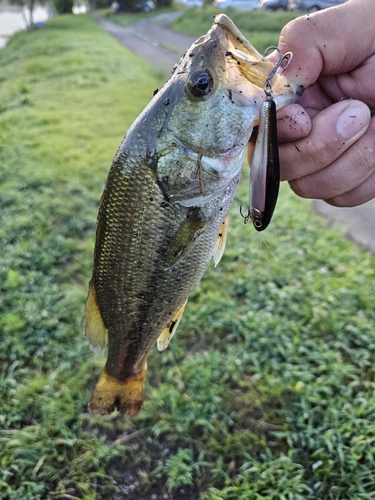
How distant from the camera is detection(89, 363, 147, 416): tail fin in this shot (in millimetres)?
2123

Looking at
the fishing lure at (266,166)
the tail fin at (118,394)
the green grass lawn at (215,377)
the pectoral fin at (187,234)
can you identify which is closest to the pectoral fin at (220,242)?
the pectoral fin at (187,234)

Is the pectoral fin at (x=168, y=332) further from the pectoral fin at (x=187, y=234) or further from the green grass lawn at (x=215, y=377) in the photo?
the green grass lawn at (x=215, y=377)

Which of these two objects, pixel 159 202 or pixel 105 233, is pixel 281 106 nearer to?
pixel 159 202

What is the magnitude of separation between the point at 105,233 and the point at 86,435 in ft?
5.71

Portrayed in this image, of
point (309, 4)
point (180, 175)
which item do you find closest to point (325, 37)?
point (180, 175)

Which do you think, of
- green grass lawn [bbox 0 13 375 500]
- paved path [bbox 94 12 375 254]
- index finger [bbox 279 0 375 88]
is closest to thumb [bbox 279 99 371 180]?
index finger [bbox 279 0 375 88]

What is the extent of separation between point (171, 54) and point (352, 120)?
603 inches

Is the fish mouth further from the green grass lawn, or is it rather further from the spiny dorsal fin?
the green grass lawn

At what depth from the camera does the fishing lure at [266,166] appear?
4.39 feet

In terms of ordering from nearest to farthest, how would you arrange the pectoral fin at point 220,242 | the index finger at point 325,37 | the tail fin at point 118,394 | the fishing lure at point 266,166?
the fishing lure at point 266,166 < the index finger at point 325,37 < the pectoral fin at point 220,242 < the tail fin at point 118,394

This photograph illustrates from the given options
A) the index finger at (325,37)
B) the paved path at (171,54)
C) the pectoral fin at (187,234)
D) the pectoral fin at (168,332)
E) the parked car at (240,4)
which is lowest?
the paved path at (171,54)

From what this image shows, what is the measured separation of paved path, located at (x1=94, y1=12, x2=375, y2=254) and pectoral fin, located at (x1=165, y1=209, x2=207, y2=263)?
312 centimetres

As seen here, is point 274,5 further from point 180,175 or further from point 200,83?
point 180,175

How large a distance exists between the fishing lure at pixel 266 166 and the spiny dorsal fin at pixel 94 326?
80cm
